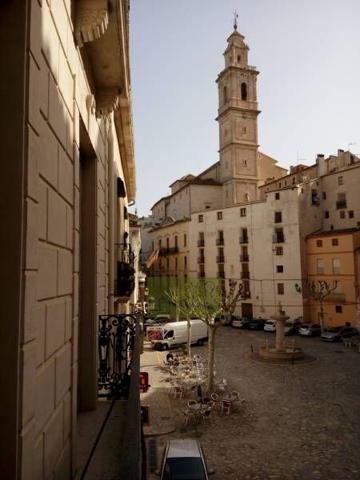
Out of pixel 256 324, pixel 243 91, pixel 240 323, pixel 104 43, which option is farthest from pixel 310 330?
pixel 104 43

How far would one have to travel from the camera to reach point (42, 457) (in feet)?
8.53

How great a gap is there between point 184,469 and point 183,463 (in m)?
0.20

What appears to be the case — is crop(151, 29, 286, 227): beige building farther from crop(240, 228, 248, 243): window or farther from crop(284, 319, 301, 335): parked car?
crop(284, 319, 301, 335): parked car

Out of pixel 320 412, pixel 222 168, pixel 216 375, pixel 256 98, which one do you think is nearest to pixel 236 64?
pixel 256 98

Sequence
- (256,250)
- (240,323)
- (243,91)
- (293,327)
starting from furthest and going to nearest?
(243,91)
(256,250)
(240,323)
(293,327)

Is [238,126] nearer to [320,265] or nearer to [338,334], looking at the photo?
[320,265]

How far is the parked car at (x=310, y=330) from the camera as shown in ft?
108

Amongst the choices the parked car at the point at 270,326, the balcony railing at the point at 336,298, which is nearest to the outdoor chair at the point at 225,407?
the parked car at the point at 270,326

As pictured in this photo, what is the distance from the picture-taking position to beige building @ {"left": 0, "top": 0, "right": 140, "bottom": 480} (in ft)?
6.80

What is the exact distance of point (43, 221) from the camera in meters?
2.68

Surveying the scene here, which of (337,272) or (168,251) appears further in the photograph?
(168,251)

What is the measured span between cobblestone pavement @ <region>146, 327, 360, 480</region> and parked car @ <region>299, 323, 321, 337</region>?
375 inches

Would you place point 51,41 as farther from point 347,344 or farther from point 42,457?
point 347,344

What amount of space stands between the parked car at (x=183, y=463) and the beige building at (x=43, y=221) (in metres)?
5.44
